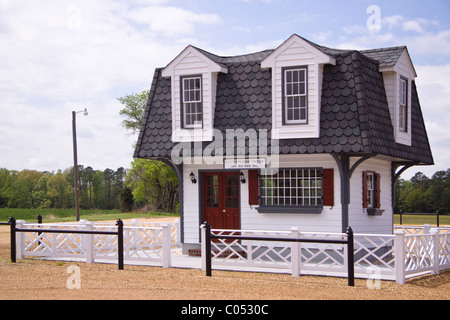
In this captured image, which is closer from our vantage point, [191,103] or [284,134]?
[284,134]

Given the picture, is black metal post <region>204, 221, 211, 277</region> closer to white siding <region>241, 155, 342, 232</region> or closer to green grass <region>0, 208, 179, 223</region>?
white siding <region>241, 155, 342, 232</region>

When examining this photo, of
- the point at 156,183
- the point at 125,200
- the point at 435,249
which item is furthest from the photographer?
the point at 156,183

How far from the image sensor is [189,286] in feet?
37.1

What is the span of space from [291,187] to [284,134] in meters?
1.47

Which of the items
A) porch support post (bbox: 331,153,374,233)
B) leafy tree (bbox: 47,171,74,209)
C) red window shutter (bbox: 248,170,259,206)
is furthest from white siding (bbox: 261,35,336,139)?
leafy tree (bbox: 47,171,74,209)

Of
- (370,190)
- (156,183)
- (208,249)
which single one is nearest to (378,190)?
(370,190)

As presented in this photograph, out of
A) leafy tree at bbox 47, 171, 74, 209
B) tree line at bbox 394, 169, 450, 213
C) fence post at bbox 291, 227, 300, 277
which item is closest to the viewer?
fence post at bbox 291, 227, 300, 277

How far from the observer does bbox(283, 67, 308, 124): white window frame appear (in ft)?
49.9

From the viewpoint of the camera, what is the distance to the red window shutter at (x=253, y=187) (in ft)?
52.1

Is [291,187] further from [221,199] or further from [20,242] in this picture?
[20,242]

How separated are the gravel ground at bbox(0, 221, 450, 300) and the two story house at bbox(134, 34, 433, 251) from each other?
121 inches

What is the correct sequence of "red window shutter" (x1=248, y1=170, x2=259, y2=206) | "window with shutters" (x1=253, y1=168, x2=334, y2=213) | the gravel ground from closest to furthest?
1. the gravel ground
2. "window with shutters" (x1=253, y1=168, x2=334, y2=213)
3. "red window shutter" (x1=248, y1=170, x2=259, y2=206)
